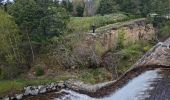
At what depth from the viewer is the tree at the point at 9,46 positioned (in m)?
43.8

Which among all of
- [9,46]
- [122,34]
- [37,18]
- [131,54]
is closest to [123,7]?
[122,34]

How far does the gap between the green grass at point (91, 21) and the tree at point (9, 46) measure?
8301 mm

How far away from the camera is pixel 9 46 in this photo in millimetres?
44688

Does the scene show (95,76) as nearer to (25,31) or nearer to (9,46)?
(25,31)

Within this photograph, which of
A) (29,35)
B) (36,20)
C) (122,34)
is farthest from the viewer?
(122,34)

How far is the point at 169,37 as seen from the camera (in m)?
61.4

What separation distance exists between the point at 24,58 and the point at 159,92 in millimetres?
18178

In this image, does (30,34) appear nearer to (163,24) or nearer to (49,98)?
(49,98)

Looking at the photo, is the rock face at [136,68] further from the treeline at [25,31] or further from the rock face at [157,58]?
the treeline at [25,31]

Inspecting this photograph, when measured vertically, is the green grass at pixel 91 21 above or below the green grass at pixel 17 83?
above

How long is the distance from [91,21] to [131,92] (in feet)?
90.4

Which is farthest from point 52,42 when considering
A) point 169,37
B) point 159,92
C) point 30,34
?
point 169,37

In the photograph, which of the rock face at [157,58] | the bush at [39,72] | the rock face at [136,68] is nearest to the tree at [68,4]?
the rock face at [136,68]

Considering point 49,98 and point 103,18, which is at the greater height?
point 103,18
